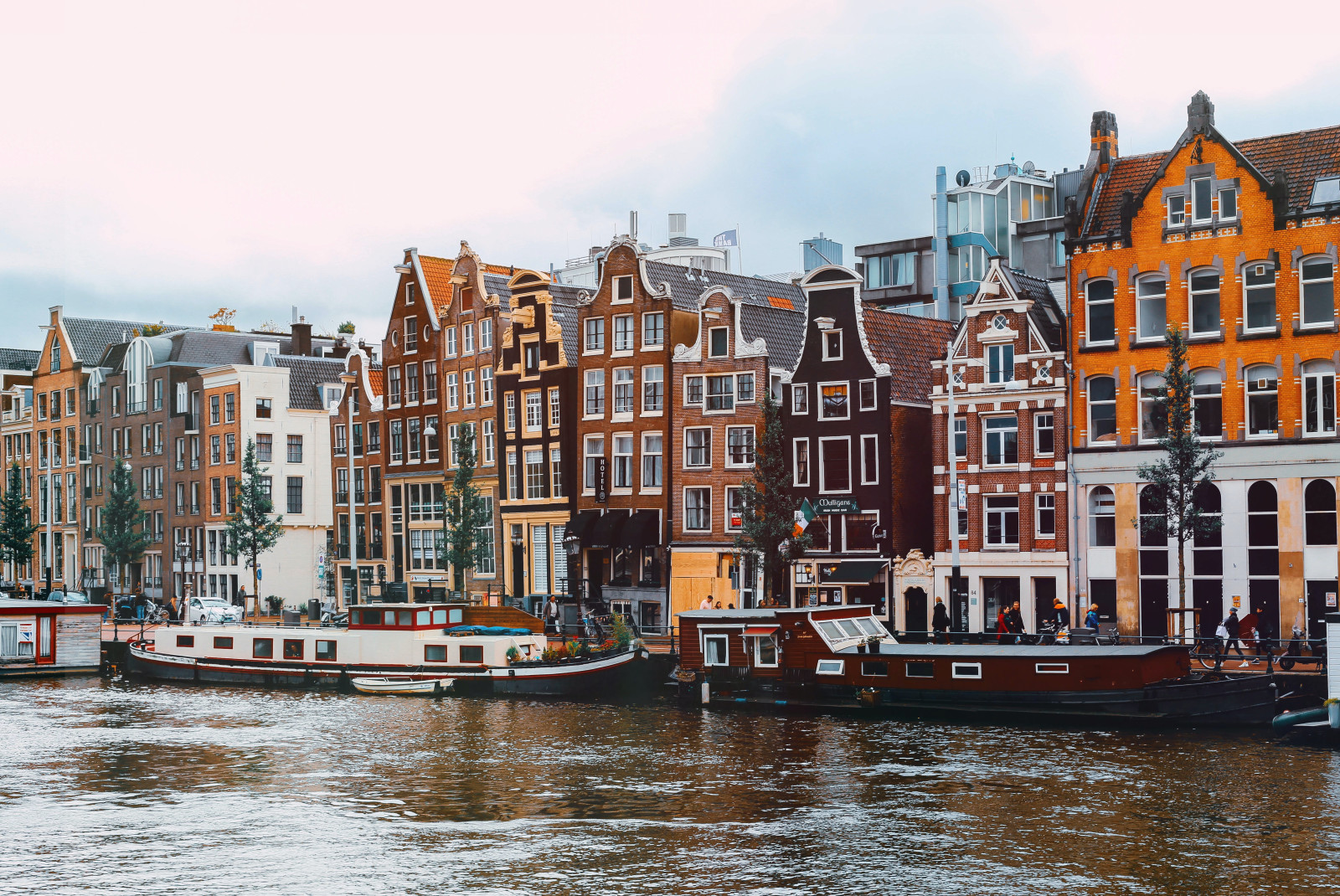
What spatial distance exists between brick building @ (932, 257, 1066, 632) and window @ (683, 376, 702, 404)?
13514mm

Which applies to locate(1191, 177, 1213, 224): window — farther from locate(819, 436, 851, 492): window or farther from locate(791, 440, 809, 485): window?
locate(791, 440, 809, 485): window

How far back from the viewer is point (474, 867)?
31156 millimetres

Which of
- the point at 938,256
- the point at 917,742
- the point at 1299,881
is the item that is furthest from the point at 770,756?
the point at 938,256

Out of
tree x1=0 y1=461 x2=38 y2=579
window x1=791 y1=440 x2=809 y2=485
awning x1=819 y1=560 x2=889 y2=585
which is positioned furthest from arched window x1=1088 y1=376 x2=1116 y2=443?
tree x1=0 y1=461 x2=38 y2=579

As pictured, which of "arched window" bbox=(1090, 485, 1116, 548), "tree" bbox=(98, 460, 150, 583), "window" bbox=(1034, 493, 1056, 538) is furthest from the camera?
"tree" bbox=(98, 460, 150, 583)

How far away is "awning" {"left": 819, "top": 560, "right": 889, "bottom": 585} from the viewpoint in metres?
67.9

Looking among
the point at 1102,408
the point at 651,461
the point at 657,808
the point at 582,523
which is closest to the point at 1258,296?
the point at 1102,408

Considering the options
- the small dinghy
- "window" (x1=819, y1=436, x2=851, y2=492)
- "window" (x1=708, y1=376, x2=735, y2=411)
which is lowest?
the small dinghy

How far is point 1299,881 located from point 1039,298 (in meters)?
41.5

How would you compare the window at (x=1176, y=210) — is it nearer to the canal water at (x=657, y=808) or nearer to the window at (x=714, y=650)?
the canal water at (x=657, y=808)

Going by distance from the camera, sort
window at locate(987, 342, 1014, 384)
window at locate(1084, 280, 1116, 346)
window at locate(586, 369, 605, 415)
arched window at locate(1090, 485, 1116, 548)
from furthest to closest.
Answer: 1. window at locate(586, 369, 605, 415)
2. window at locate(987, 342, 1014, 384)
3. arched window at locate(1090, 485, 1116, 548)
4. window at locate(1084, 280, 1116, 346)

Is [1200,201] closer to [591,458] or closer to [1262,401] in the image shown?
[1262,401]

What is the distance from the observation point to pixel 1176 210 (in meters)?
61.6

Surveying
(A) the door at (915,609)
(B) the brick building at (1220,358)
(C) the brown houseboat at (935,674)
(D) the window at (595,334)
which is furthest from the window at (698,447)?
(C) the brown houseboat at (935,674)
